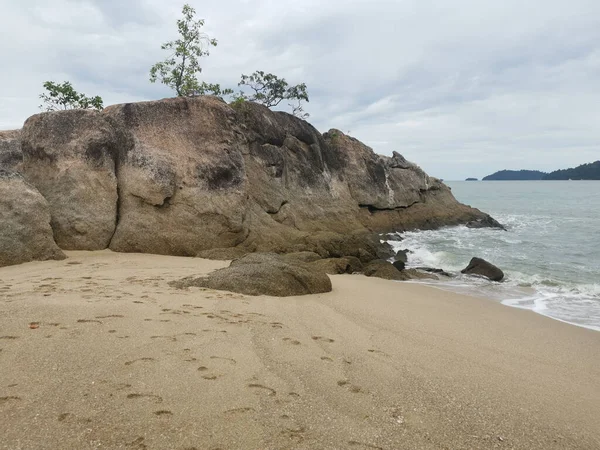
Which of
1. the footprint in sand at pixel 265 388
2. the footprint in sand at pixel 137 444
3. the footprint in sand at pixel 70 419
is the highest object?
the footprint in sand at pixel 70 419

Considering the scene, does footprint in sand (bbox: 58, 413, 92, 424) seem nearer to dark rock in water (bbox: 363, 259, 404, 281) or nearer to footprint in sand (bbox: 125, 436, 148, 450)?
footprint in sand (bbox: 125, 436, 148, 450)

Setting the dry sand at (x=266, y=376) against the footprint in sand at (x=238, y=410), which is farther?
the footprint in sand at (x=238, y=410)

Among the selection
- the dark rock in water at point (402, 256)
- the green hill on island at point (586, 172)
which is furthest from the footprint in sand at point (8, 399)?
the green hill on island at point (586, 172)

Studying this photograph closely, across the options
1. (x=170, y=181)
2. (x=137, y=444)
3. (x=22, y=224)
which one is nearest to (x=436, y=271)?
Result: (x=170, y=181)

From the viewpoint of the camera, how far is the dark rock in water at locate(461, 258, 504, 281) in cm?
1126

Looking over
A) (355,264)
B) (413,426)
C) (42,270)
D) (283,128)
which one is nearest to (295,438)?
(413,426)

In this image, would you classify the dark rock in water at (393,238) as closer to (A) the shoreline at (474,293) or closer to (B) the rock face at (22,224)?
(A) the shoreline at (474,293)

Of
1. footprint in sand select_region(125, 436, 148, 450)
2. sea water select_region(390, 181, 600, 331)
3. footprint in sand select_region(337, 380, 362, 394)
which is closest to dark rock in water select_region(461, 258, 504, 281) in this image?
sea water select_region(390, 181, 600, 331)

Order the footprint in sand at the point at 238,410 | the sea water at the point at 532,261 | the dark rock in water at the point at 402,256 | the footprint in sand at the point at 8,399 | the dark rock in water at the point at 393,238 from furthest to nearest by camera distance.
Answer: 1. the dark rock in water at the point at 393,238
2. the dark rock in water at the point at 402,256
3. the sea water at the point at 532,261
4. the footprint in sand at the point at 238,410
5. the footprint in sand at the point at 8,399

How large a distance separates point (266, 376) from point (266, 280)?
10.9 ft

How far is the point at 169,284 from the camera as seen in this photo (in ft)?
21.3

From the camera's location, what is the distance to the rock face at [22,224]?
26.0 feet

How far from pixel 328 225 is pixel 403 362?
13446mm

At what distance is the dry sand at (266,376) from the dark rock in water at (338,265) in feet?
13.3
